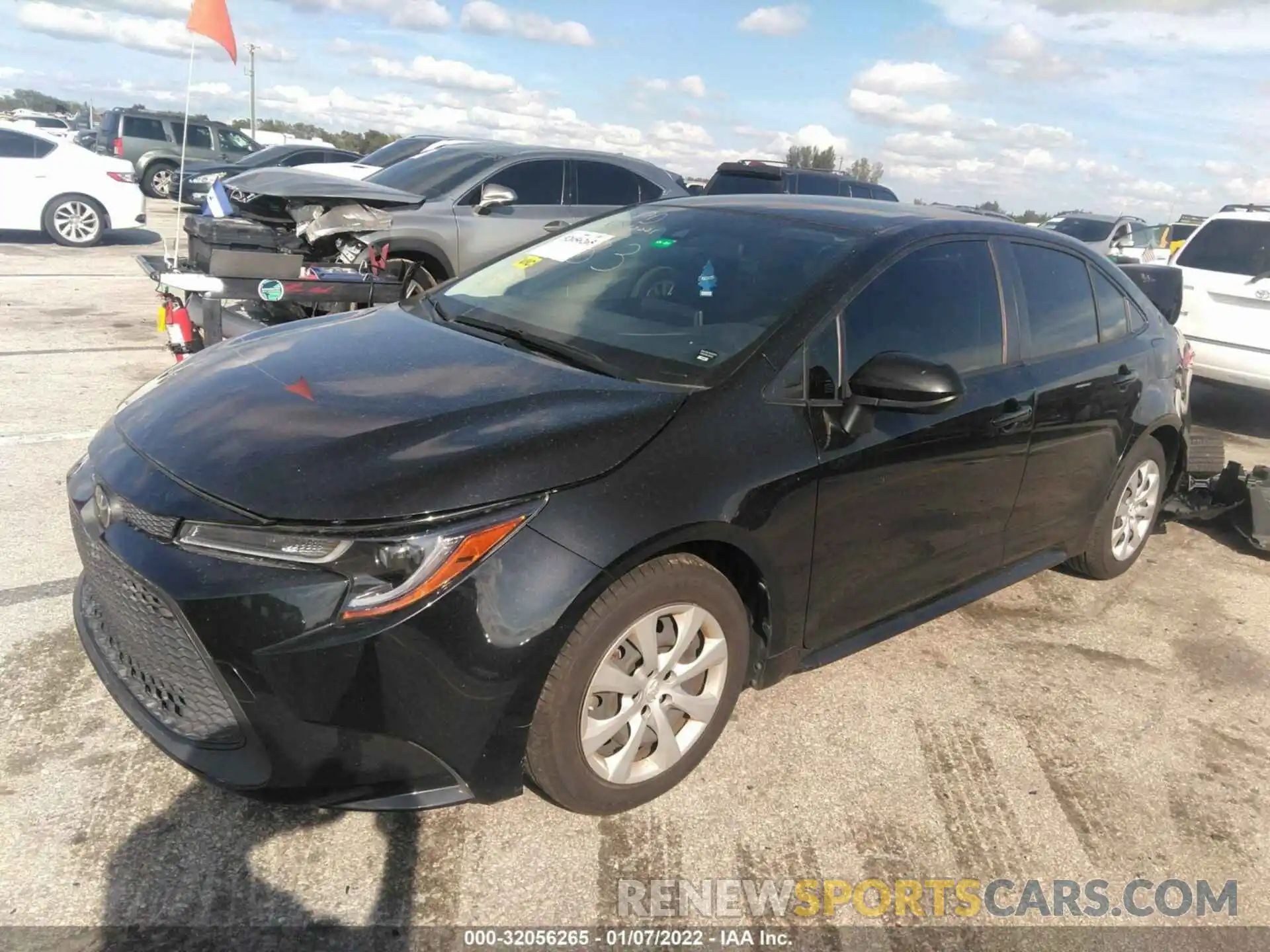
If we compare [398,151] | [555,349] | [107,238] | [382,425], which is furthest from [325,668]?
[107,238]

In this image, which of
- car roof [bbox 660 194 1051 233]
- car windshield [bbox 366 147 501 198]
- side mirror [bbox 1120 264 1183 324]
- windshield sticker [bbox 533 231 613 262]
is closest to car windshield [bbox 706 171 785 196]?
car windshield [bbox 366 147 501 198]

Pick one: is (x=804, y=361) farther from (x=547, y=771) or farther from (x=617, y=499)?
(x=547, y=771)

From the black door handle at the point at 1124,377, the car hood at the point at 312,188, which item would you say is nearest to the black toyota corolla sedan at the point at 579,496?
the black door handle at the point at 1124,377

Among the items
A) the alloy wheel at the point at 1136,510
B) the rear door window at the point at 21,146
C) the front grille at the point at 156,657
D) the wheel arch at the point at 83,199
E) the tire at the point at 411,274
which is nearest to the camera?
the front grille at the point at 156,657

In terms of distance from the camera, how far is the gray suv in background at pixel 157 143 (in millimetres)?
20609

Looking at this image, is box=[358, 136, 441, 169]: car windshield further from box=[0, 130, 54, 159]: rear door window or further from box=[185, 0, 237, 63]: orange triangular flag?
box=[0, 130, 54, 159]: rear door window

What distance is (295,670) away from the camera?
2109 millimetres

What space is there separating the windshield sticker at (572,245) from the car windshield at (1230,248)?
6.38 meters

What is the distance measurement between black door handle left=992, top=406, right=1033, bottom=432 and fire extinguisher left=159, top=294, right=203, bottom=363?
4.02m

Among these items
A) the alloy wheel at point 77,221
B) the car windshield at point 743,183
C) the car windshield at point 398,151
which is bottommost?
the alloy wheel at point 77,221

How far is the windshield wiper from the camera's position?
283 centimetres

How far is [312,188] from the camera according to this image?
19.4 ft

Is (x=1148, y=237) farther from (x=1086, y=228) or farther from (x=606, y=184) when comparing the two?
(x=606, y=184)

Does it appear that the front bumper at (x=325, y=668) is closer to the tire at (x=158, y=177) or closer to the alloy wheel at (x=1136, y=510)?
the alloy wheel at (x=1136, y=510)
